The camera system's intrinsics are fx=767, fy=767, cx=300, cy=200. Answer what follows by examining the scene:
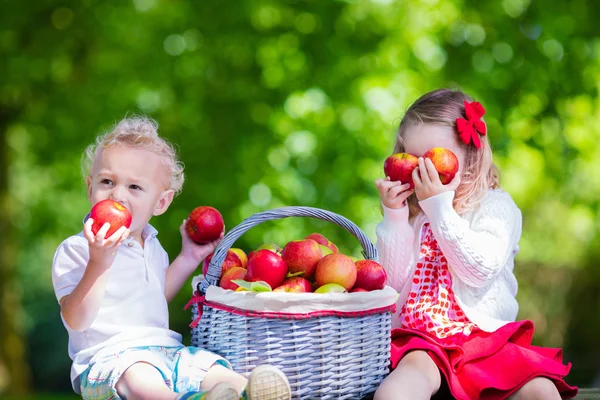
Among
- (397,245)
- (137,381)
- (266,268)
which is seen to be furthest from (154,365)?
(397,245)

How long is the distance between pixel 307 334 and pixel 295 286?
0.19 metres

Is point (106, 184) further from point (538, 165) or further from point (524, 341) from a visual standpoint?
point (538, 165)

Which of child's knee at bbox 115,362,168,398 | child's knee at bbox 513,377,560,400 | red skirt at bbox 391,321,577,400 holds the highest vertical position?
child's knee at bbox 115,362,168,398

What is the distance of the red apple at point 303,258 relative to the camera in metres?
2.78

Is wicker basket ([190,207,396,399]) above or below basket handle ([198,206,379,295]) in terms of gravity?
below

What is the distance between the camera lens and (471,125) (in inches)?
127

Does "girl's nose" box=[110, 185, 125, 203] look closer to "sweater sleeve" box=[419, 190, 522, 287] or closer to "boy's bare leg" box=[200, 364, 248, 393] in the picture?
"boy's bare leg" box=[200, 364, 248, 393]

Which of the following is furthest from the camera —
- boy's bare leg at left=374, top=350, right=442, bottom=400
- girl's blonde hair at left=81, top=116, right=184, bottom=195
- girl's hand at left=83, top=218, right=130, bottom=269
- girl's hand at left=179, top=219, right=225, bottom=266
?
girl's hand at left=179, top=219, right=225, bottom=266

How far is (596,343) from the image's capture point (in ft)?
33.3

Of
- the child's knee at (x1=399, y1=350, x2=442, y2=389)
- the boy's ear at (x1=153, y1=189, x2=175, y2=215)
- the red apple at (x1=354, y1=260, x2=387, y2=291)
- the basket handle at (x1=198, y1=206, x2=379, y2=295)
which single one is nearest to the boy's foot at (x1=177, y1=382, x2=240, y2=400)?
the basket handle at (x1=198, y1=206, x2=379, y2=295)

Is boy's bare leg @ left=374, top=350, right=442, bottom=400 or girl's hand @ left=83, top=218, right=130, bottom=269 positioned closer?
girl's hand @ left=83, top=218, right=130, bottom=269

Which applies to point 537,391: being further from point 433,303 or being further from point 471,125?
point 471,125

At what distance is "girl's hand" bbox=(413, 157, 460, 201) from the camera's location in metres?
3.00

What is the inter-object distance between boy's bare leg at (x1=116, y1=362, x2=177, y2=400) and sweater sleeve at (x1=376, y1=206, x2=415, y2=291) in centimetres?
113
